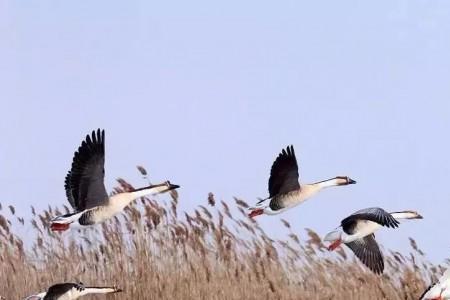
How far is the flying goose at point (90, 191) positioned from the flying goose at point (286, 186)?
1004mm

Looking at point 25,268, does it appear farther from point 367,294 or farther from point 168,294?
point 367,294

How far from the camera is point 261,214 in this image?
6250 mm

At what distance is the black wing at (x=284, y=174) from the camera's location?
241 inches

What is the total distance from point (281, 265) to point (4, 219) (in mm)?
2227

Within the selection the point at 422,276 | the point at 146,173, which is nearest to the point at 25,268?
the point at 146,173

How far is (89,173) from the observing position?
5781mm

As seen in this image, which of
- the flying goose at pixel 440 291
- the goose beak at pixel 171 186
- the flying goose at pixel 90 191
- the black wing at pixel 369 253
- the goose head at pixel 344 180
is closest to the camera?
the flying goose at pixel 440 291

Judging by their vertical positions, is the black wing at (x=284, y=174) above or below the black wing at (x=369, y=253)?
above

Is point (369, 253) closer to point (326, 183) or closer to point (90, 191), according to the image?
point (326, 183)

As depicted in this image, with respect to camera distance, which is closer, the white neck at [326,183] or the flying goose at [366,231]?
the flying goose at [366,231]

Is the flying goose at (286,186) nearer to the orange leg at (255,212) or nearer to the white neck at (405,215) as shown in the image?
the orange leg at (255,212)

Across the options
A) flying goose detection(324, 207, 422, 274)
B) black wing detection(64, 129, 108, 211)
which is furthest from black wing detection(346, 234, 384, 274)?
black wing detection(64, 129, 108, 211)

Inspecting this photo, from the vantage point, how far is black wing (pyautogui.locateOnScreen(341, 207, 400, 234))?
17.6 feet

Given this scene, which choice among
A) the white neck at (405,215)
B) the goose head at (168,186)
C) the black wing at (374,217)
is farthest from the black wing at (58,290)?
the white neck at (405,215)
